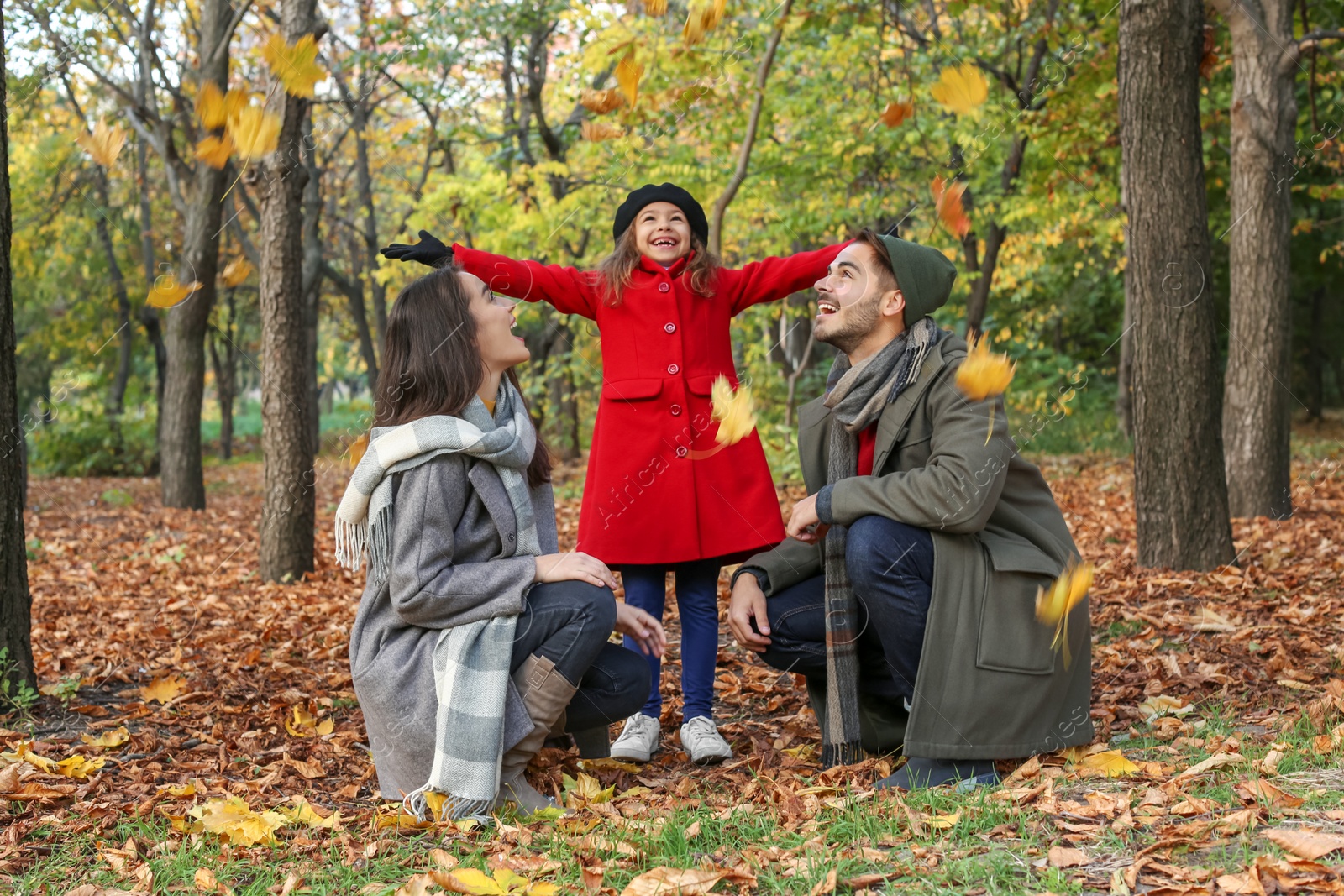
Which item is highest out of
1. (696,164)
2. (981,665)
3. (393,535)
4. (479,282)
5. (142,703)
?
(696,164)

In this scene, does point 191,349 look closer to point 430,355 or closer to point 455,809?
point 430,355

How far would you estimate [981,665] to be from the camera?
2.85 metres

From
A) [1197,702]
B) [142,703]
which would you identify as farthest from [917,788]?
[142,703]

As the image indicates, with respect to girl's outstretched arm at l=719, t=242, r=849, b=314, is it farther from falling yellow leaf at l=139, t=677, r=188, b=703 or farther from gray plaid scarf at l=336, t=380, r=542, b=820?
falling yellow leaf at l=139, t=677, r=188, b=703

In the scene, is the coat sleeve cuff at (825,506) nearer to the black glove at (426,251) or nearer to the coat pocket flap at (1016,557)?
the coat pocket flap at (1016,557)

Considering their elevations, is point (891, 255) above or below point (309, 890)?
above

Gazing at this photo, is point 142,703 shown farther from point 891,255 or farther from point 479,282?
point 891,255

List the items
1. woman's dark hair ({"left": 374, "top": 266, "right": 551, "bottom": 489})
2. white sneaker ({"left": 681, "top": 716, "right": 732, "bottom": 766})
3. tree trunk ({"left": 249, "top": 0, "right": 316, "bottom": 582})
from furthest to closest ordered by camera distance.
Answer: tree trunk ({"left": 249, "top": 0, "right": 316, "bottom": 582}) < white sneaker ({"left": 681, "top": 716, "right": 732, "bottom": 766}) < woman's dark hair ({"left": 374, "top": 266, "right": 551, "bottom": 489})

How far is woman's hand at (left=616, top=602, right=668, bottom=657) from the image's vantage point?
3.08 m

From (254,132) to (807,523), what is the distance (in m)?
4.24

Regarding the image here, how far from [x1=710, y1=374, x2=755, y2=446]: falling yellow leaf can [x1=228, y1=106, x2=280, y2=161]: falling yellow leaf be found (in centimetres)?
304

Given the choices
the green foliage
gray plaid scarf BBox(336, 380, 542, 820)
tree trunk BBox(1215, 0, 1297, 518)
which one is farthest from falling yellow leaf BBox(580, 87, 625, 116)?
the green foliage

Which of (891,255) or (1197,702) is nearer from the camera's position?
A: (891,255)

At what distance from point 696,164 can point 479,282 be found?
8085 millimetres
